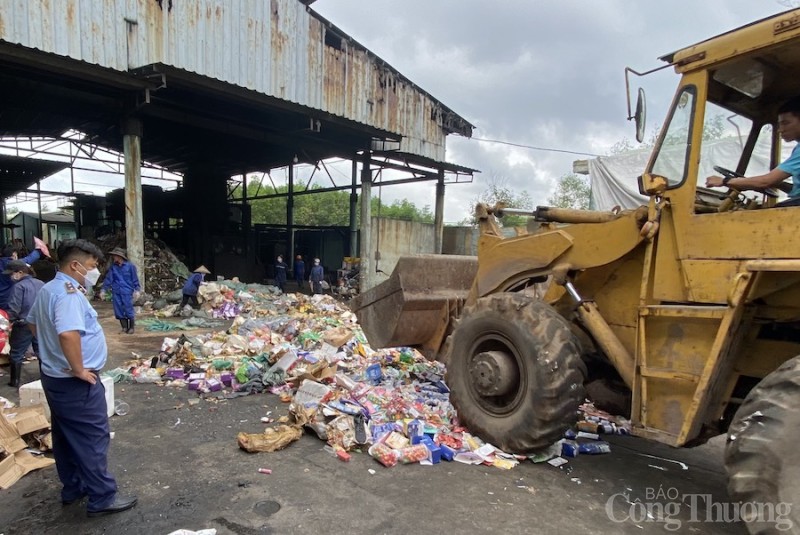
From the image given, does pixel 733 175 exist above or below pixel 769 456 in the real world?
above

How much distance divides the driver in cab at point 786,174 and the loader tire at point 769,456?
1.01m

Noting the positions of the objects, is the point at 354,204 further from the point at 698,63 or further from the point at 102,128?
the point at 698,63

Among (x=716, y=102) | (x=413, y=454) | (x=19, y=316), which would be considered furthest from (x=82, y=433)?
(x=716, y=102)

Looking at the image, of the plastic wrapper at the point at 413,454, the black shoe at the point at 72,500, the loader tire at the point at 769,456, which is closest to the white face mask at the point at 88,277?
the black shoe at the point at 72,500

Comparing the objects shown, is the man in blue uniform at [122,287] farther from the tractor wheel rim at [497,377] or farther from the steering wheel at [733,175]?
the steering wheel at [733,175]

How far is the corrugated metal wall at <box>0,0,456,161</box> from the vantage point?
8117 millimetres

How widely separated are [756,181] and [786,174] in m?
0.15

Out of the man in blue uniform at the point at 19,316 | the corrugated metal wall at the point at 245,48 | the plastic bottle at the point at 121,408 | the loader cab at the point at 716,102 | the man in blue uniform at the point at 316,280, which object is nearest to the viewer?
the loader cab at the point at 716,102

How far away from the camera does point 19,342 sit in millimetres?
5051

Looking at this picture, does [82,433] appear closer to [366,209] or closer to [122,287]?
[122,287]

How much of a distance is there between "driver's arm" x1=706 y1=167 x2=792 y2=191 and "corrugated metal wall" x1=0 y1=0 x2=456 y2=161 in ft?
31.8

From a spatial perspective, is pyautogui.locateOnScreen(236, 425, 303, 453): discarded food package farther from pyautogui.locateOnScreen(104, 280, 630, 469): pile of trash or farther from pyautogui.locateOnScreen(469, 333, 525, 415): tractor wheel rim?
pyautogui.locateOnScreen(469, 333, 525, 415): tractor wheel rim

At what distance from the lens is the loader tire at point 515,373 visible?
3191 millimetres

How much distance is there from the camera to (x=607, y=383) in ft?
11.8
